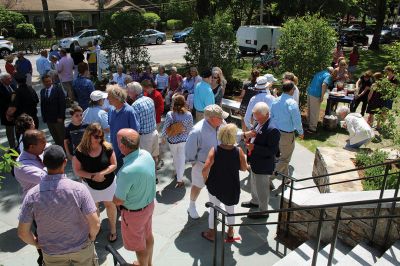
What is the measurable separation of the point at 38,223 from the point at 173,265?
2010 millimetres

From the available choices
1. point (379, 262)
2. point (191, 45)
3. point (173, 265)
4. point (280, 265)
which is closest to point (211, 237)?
point (173, 265)

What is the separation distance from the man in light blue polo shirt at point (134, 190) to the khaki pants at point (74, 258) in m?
0.57

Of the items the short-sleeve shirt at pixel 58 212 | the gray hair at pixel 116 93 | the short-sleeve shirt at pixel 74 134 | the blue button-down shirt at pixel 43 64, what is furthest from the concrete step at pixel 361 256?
the blue button-down shirt at pixel 43 64

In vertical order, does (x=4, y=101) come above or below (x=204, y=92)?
below

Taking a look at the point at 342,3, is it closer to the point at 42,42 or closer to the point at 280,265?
the point at 42,42

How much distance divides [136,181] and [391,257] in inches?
111

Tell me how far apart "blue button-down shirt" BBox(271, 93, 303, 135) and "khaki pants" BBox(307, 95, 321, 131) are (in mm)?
3276

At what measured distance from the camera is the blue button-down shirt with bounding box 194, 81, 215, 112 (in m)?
7.24

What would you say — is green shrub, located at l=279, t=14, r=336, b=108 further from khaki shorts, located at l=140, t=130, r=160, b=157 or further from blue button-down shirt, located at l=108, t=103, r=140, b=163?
blue button-down shirt, located at l=108, t=103, r=140, b=163

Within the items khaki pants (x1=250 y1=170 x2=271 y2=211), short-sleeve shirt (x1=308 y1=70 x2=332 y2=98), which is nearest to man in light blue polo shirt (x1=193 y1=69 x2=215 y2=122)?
khaki pants (x1=250 y1=170 x2=271 y2=211)

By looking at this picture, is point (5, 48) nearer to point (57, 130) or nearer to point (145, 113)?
point (57, 130)

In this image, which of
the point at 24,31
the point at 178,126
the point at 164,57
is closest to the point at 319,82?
the point at 178,126

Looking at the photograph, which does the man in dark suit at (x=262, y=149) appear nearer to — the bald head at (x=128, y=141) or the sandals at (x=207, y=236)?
the sandals at (x=207, y=236)

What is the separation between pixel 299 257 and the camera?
175 inches
